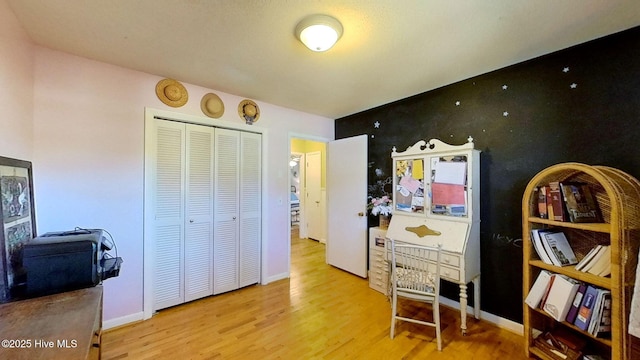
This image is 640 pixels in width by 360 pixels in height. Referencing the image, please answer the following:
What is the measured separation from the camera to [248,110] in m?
2.94

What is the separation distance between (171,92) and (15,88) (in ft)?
3.41

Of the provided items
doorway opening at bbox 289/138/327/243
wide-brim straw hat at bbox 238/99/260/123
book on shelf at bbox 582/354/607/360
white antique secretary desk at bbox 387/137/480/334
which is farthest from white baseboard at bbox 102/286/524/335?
doorway opening at bbox 289/138/327/243

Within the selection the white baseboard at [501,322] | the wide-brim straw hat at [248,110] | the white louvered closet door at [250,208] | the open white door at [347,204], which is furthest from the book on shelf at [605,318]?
the wide-brim straw hat at [248,110]

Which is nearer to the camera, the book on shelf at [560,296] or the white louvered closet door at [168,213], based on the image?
the book on shelf at [560,296]

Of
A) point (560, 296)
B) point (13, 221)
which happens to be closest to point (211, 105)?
point (13, 221)

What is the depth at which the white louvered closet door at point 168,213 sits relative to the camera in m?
2.41

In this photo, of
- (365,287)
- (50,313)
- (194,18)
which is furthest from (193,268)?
(194,18)

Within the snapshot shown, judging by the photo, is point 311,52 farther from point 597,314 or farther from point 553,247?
point 597,314

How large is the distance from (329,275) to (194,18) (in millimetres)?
3145

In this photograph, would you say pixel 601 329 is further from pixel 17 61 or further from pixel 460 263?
pixel 17 61

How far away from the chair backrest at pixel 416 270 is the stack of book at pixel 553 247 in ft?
2.25

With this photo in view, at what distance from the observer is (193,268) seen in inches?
103

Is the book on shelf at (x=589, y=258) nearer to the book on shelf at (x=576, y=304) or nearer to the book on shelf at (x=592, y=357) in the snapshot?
the book on shelf at (x=576, y=304)

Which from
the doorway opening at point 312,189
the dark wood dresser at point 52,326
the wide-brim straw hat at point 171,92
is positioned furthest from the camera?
the doorway opening at point 312,189
